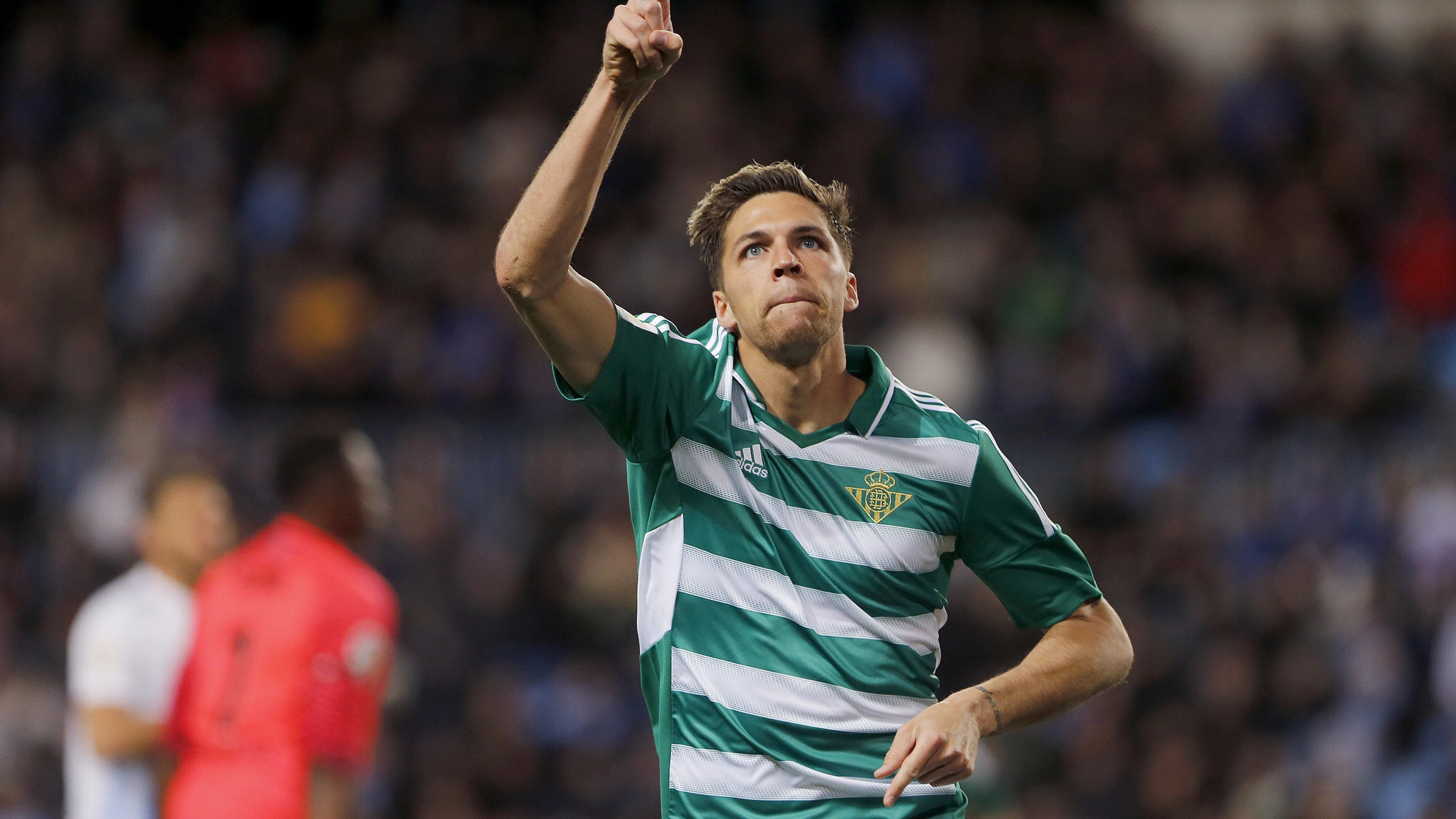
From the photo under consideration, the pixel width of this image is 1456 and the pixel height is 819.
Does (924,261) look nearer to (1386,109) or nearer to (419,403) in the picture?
(419,403)

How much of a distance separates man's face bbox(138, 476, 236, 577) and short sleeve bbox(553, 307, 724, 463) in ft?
9.79

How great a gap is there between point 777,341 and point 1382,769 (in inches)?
281

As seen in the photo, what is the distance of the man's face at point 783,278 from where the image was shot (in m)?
3.58

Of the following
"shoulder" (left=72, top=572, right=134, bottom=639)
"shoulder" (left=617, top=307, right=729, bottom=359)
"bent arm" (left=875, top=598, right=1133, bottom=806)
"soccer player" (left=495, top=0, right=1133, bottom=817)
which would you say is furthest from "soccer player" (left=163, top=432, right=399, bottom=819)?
"bent arm" (left=875, top=598, right=1133, bottom=806)

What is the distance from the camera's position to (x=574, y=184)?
3107mm

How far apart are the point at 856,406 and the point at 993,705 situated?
0.77 metres

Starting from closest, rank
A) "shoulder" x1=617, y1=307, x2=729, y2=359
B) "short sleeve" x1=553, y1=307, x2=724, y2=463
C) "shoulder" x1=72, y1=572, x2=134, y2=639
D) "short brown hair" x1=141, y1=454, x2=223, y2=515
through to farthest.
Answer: "short sleeve" x1=553, y1=307, x2=724, y2=463 < "shoulder" x1=617, y1=307, x2=729, y2=359 < "shoulder" x1=72, y1=572, x2=134, y2=639 < "short brown hair" x1=141, y1=454, x2=223, y2=515

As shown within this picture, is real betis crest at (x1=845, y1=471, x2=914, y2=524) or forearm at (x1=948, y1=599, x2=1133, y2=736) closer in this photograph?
forearm at (x1=948, y1=599, x2=1133, y2=736)

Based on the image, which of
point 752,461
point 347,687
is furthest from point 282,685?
point 752,461

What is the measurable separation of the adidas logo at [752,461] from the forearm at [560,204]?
642 millimetres

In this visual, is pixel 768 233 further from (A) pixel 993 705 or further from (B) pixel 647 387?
(A) pixel 993 705

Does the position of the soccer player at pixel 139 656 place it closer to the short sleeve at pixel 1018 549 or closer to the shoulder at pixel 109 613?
the shoulder at pixel 109 613

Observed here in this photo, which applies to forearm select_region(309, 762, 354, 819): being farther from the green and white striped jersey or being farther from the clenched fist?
the clenched fist

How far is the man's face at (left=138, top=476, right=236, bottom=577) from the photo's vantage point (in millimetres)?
5934
